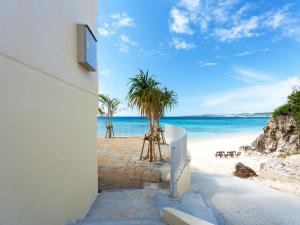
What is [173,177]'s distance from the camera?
3.78 m

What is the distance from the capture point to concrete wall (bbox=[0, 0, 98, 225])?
1.49 m

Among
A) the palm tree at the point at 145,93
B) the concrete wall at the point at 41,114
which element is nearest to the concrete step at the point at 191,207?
the concrete wall at the point at 41,114

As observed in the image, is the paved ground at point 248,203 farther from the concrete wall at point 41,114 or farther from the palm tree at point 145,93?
the concrete wall at point 41,114

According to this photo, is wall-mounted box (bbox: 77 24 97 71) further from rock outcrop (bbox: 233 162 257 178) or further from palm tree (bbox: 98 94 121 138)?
palm tree (bbox: 98 94 121 138)

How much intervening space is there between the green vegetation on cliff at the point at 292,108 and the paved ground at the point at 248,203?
966 centimetres

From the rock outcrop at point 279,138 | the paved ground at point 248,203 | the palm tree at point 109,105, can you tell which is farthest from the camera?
the palm tree at point 109,105

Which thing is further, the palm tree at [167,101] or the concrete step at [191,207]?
the palm tree at [167,101]

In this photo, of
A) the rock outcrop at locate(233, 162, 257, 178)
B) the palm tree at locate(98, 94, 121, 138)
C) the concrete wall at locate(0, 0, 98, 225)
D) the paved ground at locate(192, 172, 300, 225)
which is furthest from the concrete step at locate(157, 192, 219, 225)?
the palm tree at locate(98, 94, 121, 138)

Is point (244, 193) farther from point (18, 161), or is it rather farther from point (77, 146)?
point (18, 161)

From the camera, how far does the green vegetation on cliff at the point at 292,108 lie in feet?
45.3

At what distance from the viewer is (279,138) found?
49.1 feet

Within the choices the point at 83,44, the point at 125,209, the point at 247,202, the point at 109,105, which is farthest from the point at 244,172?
the point at 109,105

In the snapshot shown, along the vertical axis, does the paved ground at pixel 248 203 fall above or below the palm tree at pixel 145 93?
below

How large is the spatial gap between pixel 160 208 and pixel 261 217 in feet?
8.60
